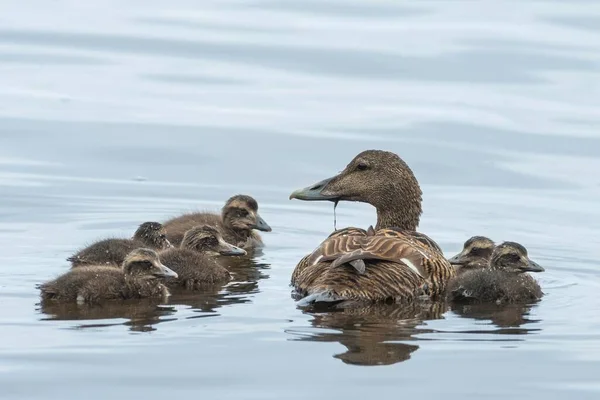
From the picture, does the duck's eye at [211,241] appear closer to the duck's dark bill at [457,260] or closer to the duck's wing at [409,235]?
the duck's wing at [409,235]

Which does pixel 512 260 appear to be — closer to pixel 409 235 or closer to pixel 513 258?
pixel 513 258

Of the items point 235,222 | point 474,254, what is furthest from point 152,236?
point 474,254

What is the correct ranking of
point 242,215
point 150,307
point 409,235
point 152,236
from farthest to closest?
point 242,215 → point 152,236 → point 409,235 → point 150,307

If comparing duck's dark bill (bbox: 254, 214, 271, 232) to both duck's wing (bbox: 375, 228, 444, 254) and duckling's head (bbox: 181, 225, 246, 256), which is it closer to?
duckling's head (bbox: 181, 225, 246, 256)

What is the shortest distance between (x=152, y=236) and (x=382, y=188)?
210cm

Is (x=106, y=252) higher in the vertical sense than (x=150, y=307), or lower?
higher

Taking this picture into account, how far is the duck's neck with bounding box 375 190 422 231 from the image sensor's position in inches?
598

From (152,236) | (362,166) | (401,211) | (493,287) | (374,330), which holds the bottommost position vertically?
(374,330)

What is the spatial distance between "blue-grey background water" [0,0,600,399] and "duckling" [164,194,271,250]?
0.80ft

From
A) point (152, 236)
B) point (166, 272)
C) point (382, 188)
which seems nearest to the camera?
point (166, 272)

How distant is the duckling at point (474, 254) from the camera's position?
14461 mm

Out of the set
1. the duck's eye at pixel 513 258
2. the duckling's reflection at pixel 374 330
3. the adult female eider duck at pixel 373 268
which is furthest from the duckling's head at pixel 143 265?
the duck's eye at pixel 513 258

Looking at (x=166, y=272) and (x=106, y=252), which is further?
(x=106, y=252)

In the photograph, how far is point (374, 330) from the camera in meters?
11.9
